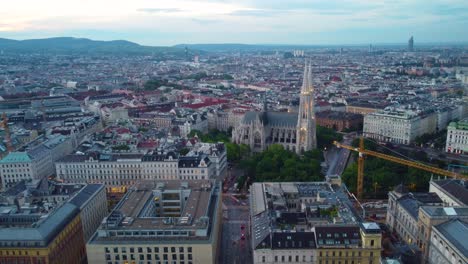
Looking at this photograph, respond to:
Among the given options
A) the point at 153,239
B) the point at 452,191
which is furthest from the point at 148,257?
the point at 452,191

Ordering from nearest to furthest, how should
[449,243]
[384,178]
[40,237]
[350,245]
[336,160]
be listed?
[449,243] < [40,237] < [350,245] < [384,178] < [336,160]

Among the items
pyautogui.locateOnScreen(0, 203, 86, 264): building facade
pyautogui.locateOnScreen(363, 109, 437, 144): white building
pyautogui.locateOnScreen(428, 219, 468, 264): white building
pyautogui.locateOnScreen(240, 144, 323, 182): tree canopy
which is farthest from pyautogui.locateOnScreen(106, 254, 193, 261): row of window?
pyautogui.locateOnScreen(363, 109, 437, 144): white building

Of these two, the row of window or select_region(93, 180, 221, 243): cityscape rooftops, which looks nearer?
the row of window

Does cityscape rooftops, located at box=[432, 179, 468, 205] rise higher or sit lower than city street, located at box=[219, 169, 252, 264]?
higher


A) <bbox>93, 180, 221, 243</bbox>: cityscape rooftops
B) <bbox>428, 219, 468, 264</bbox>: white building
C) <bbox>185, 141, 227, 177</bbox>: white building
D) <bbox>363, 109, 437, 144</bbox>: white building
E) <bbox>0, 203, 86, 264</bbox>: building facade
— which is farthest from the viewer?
<bbox>363, 109, 437, 144</bbox>: white building

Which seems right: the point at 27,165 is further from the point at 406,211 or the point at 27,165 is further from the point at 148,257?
the point at 406,211

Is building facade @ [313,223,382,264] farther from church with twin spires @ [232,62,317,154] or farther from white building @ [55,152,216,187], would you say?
church with twin spires @ [232,62,317,154]

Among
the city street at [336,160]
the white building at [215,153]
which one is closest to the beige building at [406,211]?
the city street at [336,160]
